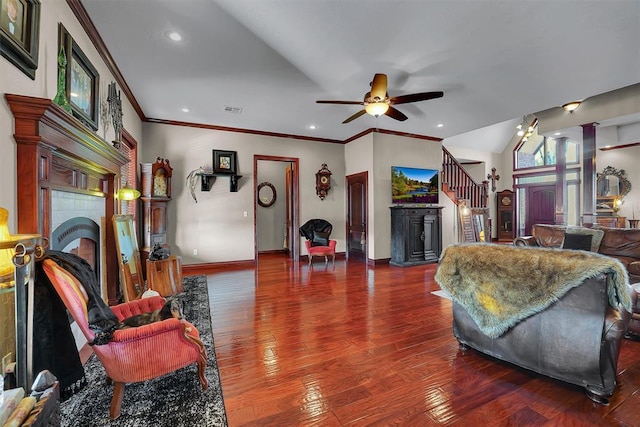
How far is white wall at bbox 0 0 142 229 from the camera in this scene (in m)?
1.52

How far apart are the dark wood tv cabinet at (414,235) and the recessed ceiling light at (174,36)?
4.60m

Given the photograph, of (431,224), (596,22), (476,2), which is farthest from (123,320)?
(431,224)

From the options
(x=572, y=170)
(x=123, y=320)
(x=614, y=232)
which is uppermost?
(x=572, y=170)

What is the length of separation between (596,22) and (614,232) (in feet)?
10.3

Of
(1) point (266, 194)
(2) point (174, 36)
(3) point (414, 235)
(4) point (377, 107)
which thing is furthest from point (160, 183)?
(3) point (414, 235)

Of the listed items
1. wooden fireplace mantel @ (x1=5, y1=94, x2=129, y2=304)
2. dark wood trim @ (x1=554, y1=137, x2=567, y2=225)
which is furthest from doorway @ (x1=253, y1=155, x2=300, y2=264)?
dark wood trim @ (x1=554, y1=137, x2=567, y2=225)

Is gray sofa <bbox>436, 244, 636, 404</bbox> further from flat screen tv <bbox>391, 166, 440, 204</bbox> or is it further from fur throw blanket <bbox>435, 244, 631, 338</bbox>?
flat screen tv <bbox>391, 166, 440, 204</bbox>

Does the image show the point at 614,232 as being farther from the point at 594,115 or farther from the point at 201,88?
the point at 201,88

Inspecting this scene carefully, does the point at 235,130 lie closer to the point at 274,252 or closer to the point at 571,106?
the point at 274,252

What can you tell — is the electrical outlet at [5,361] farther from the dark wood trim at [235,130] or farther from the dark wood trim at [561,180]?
the dark wood trim at [561,180]

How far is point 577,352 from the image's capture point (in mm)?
1760

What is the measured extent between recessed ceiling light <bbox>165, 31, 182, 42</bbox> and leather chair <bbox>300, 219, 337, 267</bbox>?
4023 millimetres

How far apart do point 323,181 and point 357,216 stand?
3.73 feet

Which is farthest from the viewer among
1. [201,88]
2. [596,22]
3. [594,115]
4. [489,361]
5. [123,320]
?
[594,115]
